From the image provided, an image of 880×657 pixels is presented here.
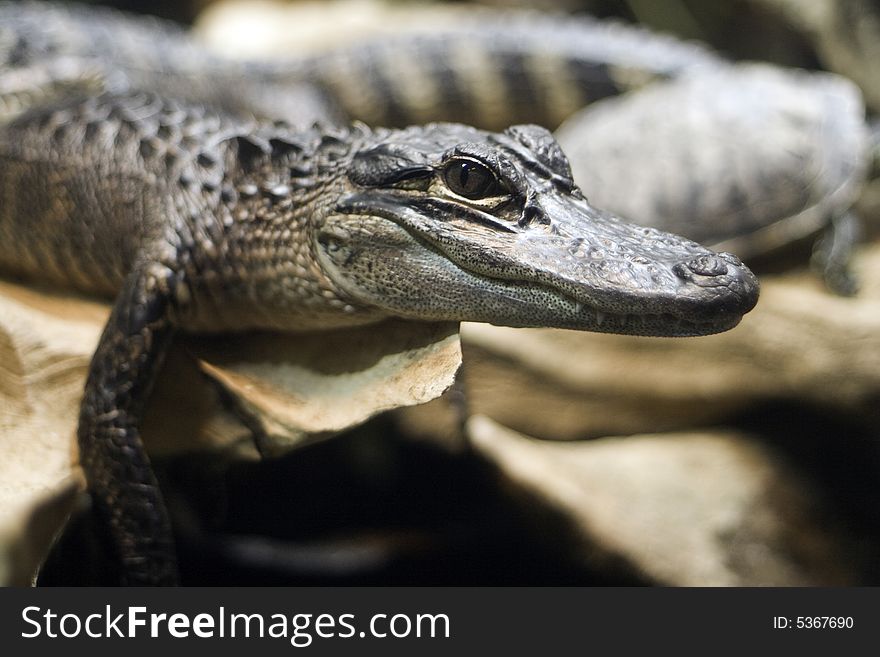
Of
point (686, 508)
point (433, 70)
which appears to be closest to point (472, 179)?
point (686, 508)

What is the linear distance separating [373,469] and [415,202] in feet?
3.53

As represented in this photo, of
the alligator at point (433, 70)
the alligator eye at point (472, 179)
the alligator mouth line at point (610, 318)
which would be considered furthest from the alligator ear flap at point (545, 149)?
the alligator at point (433, 70)

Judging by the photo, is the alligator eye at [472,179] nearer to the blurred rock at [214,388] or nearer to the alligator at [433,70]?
the blurred rock at [214,388]

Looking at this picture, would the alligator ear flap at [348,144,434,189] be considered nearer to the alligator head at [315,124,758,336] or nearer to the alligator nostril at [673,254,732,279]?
the alligator head at [315,124,758,336]

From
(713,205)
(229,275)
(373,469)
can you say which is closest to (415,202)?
(229,275)

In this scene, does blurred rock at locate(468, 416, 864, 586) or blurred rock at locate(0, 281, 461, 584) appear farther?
blurred rock at locate(468, 416, 864, 586)

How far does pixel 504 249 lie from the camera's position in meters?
1.37

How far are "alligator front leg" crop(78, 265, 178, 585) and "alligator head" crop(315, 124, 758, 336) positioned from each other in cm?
36

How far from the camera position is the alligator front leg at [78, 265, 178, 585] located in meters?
1.54

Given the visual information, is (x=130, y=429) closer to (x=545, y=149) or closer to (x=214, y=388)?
(x=214, y=388)

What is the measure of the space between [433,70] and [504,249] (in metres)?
2.35

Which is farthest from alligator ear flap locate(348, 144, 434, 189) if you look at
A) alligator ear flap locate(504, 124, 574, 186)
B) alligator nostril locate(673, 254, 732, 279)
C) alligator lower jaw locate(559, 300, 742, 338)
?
alligator nostril locate(673, 254, 732, 279)

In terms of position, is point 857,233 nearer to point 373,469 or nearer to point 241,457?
point 373,469

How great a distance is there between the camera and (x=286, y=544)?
7.35 ft
